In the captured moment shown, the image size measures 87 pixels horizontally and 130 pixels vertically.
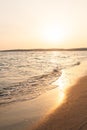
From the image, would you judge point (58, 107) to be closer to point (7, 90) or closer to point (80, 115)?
point (80, 115)

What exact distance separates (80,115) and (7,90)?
6357 millimetres

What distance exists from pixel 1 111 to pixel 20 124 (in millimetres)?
1820

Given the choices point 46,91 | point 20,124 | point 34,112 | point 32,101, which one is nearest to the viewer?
point 20,124

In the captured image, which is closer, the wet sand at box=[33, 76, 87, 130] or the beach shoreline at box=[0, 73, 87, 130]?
the wet sand at box=[33, 76, 87, 130]

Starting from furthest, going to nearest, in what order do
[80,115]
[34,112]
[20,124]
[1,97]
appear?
[1,97]
[34,112]
[80,115]
[20,124]

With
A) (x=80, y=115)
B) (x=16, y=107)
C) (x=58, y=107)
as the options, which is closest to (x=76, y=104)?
(x=58, y=107)

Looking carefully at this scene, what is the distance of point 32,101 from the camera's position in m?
10.8

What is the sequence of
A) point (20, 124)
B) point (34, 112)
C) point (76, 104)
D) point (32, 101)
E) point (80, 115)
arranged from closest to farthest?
point (20, 124) → point (80, 115) → point (34, 112) → point (76, 104) → point (32, 101)

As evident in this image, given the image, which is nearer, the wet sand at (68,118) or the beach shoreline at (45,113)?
the wet sand at (68,118)

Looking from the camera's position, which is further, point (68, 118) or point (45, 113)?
point (45, 113)

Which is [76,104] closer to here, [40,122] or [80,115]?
[80,115]

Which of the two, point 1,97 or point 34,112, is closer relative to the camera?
point 34,112

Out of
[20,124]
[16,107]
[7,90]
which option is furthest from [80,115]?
[7,90]

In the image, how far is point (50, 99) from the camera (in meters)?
11.2
